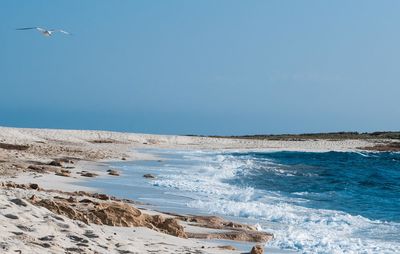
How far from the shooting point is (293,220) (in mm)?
12742

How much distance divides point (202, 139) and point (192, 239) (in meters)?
43.3

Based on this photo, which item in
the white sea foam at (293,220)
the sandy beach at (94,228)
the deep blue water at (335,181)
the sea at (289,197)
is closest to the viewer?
the sandy beach at (94,228)

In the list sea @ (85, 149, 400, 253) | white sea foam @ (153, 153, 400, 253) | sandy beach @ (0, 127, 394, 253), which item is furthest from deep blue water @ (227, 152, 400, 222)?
sandy beach @ (0, 127, 394, 253)

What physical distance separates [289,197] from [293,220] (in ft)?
17.8

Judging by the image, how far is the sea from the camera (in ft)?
35.7

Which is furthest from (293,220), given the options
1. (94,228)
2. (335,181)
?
(335,181)

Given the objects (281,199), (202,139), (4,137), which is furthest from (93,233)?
(202,139)

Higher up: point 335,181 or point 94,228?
point 94,228

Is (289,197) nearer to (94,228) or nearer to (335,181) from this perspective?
(335,181)

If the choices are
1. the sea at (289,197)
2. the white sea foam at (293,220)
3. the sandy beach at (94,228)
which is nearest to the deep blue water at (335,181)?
the sea at (289,197)

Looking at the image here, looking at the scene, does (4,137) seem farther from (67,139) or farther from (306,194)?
(306,194)

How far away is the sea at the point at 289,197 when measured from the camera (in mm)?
10883

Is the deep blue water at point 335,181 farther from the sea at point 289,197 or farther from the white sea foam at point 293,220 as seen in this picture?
the white sea foam at point 293,220

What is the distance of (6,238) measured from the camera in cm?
675
